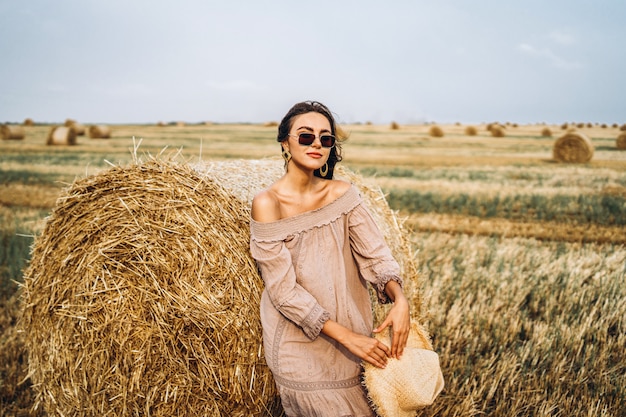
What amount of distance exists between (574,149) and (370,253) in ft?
62.3

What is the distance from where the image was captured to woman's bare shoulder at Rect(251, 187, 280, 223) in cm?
288

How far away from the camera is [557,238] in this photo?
27.2ft

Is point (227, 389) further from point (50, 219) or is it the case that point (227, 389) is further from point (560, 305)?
point (560, 305)

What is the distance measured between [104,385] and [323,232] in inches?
72.6

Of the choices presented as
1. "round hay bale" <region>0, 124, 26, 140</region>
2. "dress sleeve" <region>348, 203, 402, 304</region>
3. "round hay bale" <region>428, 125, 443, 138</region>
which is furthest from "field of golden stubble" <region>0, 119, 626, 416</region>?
"round hay bale" <region>428, 125, 443, 138</region>

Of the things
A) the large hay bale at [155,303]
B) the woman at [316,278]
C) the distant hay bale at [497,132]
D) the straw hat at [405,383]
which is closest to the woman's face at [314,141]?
the woman at [316,278]

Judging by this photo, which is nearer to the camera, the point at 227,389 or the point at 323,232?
the point at 323,232

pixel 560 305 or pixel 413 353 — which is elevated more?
pixel 413 353

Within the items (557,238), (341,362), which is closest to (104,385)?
(341,362)

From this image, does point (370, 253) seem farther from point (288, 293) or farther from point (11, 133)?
point (11, 133)

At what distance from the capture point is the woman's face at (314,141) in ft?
9.45

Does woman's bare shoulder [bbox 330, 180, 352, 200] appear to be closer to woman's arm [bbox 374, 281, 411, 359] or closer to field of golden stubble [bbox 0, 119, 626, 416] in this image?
woman's arm [bbox 374, 281, 411, 359]

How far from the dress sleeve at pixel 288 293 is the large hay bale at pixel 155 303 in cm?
63

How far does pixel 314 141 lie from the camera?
2.88 meters
